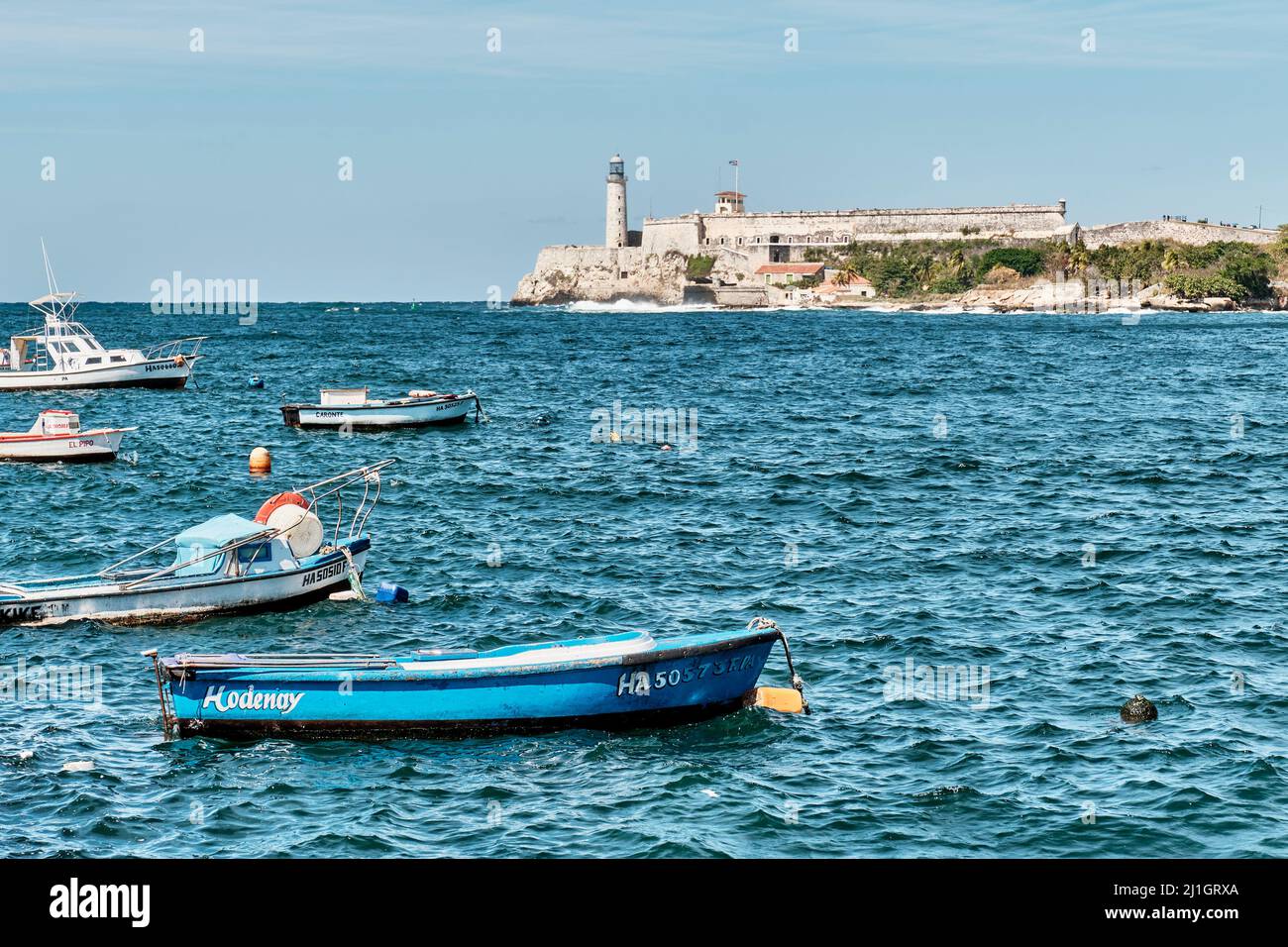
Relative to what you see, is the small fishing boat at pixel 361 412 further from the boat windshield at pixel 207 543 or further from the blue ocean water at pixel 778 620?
the boat windshield at pixel 207 543

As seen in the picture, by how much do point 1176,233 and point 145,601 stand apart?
194 metres

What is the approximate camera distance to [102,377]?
2849 inches

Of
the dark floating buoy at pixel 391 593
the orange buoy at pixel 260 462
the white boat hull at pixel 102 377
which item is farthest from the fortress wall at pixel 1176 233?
the dark floating buoy at pixel 391 593

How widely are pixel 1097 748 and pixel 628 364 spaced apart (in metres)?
78.8

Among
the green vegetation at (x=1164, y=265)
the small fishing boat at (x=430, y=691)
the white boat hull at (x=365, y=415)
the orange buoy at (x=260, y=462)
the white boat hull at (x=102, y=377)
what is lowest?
the small fishing boat at (x=430, y=691)

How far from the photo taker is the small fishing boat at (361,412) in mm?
56219

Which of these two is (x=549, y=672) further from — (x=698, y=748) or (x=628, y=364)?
(x=628, y=364)

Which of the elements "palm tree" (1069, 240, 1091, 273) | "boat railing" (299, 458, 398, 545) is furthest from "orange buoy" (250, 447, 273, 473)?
"palm tree" (1069, 240, 1091, 273)

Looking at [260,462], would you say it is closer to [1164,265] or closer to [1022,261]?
[1164,265]

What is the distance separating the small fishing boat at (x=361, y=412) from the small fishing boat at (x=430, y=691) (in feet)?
123

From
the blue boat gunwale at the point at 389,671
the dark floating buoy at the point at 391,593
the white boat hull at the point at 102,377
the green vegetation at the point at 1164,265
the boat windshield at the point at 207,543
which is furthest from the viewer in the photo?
the green vegetation at the point at 1164,265

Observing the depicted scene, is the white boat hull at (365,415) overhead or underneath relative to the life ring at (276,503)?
overhead

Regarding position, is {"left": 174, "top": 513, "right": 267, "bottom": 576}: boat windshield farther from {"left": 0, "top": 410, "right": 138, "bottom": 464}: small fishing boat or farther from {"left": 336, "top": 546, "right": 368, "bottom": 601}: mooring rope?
{"left": 0, "top": 410, "right": 138, "bottom": 464}: small fishing boat

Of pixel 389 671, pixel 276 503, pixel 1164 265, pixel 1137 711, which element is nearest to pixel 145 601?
pixel 276 503
